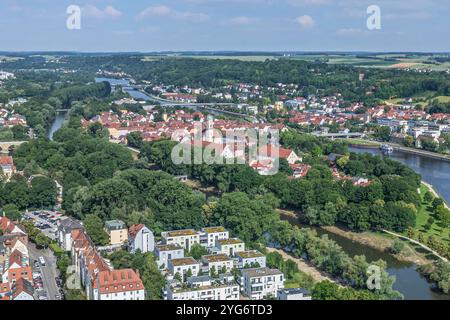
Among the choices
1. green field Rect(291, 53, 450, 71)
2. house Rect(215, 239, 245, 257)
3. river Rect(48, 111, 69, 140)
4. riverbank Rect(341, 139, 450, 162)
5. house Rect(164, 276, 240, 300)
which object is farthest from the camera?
green field Rect(291, 53, 450, 71)

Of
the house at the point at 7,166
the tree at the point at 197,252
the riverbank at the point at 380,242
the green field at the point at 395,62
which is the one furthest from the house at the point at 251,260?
the green field at the point at 395,62

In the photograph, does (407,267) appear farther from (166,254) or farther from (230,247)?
(166,254)

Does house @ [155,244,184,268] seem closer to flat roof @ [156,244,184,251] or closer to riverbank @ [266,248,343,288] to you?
flat roof @ [156,244,184,251]

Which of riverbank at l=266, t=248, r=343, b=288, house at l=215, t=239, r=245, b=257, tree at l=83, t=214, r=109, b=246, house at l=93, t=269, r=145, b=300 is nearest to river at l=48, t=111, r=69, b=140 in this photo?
tree at l=83, t=214, r=109, b=246

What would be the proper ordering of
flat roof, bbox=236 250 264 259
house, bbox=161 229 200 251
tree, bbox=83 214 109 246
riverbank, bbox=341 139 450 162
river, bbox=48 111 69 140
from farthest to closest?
river, bbox=48 111 69 140 < riverbank, bbox=341 139 450 162 < tree, bbox=83 214 109 246 < house, bbox=161 229 200 251 < flat roof, bbox=236 250 264 259

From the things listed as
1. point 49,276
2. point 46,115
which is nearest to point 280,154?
point 49,276

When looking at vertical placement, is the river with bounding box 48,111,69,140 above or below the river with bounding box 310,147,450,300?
above

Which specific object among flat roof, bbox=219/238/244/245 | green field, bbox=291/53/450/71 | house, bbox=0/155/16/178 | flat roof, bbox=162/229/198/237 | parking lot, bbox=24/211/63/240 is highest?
green field, bbox=291/53/450/71
